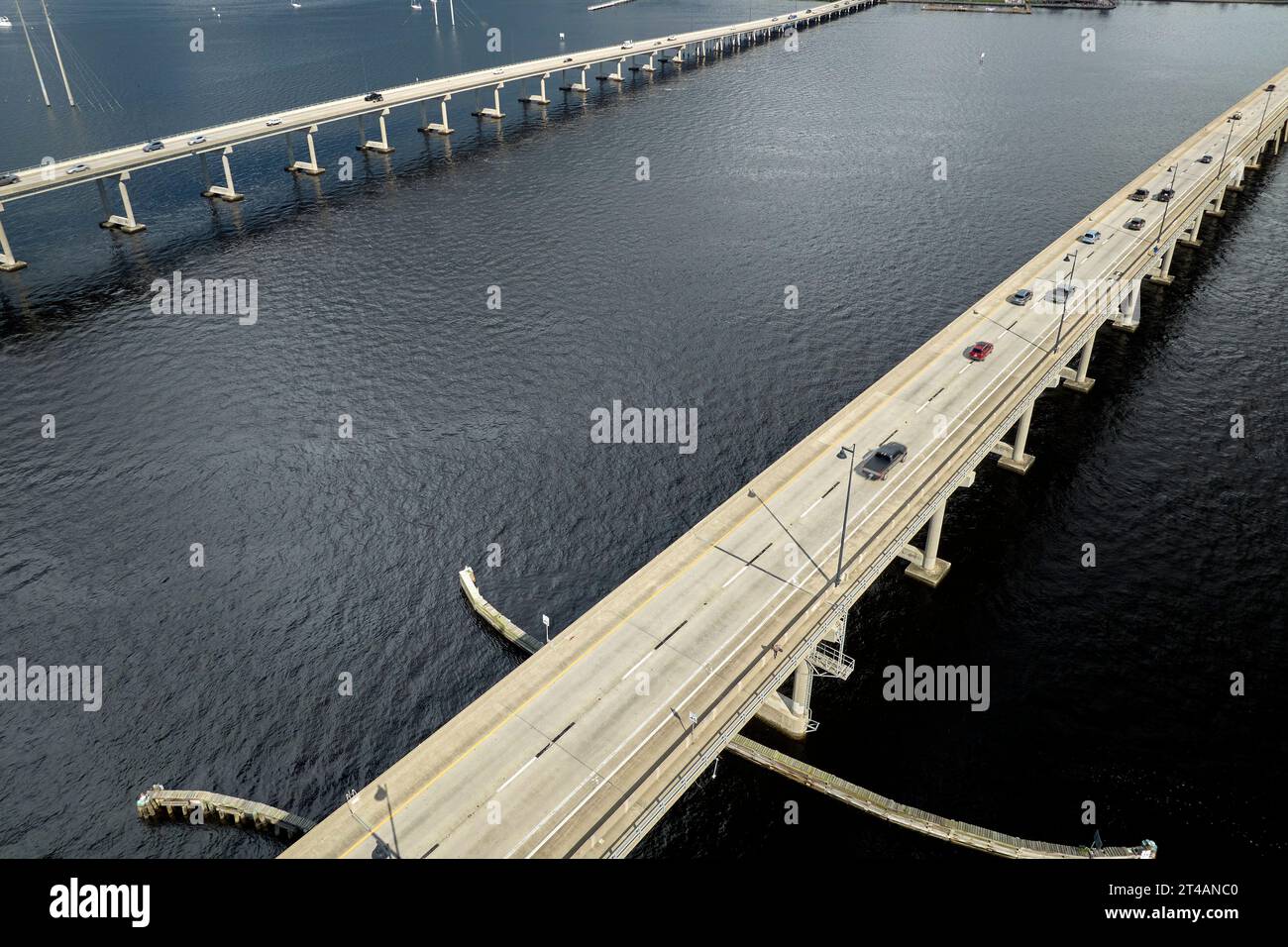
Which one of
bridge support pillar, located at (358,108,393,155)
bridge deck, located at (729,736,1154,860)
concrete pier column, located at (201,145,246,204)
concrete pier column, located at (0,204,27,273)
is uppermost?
bridge support pillar, located at (358,108,393,155)

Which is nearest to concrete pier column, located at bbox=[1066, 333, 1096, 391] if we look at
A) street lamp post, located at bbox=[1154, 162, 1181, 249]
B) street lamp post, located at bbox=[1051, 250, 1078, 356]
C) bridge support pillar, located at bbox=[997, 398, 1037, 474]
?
street lamp post, located at bbox=[1051, 250, 1078, 356]

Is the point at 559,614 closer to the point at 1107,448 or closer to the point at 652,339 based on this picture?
the point at 652,339

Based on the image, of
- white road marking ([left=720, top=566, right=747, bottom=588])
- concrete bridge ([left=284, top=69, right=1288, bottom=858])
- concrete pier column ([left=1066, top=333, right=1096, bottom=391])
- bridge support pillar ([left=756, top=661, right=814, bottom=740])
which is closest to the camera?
concrete bridge ([left=284, top=69, right=1288, bottom=858])

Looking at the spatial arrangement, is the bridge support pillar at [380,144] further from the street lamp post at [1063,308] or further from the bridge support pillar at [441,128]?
the street lamp post at [1063,308]

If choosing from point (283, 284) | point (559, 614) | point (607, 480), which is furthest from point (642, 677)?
point (283, 284)

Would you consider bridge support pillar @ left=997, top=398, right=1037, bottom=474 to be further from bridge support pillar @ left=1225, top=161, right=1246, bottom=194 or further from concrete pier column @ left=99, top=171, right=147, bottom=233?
concrete pier column @ left=99, top=171, right=147, bottom=233

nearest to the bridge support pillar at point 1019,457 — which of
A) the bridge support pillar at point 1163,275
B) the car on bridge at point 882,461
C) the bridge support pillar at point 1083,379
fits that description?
the bridge support pillar at point 1083,379

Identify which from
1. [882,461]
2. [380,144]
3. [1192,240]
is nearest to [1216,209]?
[1192,240]
